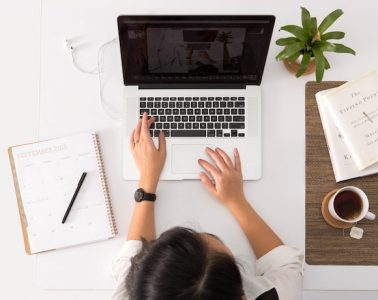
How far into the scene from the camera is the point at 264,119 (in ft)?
3.11


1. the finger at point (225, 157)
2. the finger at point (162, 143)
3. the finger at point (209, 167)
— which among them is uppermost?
the finger at point (162, 143)

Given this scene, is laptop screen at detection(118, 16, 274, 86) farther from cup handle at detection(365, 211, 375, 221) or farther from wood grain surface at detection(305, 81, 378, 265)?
cup handle at detection(365, 211, 375, 221)

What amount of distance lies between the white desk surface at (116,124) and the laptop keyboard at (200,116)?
7 centimetres

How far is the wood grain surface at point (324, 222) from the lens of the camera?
0.89 metres

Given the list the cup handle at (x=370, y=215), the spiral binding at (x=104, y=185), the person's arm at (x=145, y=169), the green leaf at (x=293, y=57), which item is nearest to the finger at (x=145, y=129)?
the person's arm at (x=145, y=169)

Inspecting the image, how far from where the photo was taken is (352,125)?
35.7 inches

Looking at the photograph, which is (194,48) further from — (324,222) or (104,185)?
(324,222)

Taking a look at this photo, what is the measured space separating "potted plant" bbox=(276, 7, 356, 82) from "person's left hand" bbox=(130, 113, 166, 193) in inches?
13.0

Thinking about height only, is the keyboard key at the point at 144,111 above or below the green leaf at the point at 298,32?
below

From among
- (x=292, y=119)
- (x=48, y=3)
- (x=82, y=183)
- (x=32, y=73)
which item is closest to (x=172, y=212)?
(x=82, y=183)

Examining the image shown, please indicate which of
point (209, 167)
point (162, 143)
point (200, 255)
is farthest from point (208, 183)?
point (200, 255)

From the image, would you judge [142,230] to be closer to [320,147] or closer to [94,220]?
[94,220]

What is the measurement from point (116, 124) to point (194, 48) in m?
0.26

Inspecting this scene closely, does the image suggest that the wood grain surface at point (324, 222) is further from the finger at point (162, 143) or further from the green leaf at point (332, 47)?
the finger at point (162, 143)
